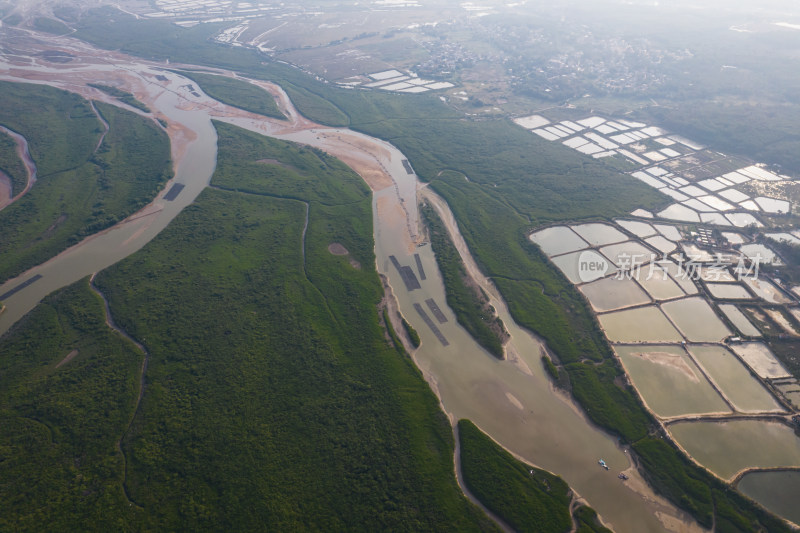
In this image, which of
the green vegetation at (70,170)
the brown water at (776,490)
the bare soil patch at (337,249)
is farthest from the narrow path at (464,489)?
the green vegetation at (70,170)

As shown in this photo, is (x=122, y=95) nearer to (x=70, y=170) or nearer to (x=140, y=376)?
(x=70, y=170)

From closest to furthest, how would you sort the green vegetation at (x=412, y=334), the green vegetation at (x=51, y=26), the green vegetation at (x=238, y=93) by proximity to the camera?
1. the green vegetation at (x=412, y=334)
2. the green vegetation at (x=238, y=93)
3. the green vegetation at (x=51, y=26)

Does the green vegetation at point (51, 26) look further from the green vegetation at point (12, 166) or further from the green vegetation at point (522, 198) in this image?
the green vegetation at point (12, 166)

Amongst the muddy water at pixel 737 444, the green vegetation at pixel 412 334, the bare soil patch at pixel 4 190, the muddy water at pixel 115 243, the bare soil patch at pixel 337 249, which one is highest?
the bare soil patch at pixel 4 190

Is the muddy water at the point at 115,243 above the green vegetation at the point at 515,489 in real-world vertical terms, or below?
above

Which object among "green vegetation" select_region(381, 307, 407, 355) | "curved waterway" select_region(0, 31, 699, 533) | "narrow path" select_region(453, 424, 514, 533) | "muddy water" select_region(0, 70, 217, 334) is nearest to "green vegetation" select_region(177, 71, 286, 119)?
"curved waterway" select_region(0, 31, 699, 533)

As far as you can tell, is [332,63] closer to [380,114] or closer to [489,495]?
[380,114]

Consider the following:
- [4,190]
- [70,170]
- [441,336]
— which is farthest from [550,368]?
[4,190]
